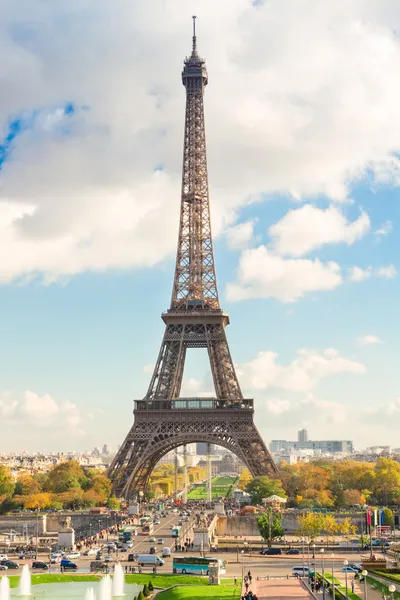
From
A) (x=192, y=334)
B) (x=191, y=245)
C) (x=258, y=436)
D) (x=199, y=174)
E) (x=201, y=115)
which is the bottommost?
(x=258, y=436)

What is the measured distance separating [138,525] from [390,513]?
3046 centimetres

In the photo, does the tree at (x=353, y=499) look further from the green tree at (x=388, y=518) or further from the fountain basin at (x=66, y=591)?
the fountain basin at (x=66, y=591)

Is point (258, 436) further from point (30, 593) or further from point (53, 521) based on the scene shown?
point (30, 593)

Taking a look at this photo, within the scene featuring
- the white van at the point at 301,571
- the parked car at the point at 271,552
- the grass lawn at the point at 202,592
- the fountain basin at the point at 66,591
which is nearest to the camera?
the grass lawn at the point at 202,592

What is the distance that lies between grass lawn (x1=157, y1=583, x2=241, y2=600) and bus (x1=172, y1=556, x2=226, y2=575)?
619 cm

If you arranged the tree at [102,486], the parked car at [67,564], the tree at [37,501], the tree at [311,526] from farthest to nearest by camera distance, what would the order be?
1. the tree at [37,501]
2. the tree at [102,486]
3. the tree at [311,526]
4. the parked car at [67,564]

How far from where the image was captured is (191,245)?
115750mm

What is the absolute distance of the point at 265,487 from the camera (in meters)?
104

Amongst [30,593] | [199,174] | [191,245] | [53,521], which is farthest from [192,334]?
[30,593]

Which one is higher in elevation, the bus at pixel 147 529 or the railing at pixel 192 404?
the railing at pixel 192 404

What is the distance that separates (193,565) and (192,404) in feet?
156

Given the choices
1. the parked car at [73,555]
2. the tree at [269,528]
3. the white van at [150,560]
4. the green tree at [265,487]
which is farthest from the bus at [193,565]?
the green tree at [265,487]

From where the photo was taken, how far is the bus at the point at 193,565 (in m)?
61.9

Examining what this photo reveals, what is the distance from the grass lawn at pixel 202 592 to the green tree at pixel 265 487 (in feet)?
162
